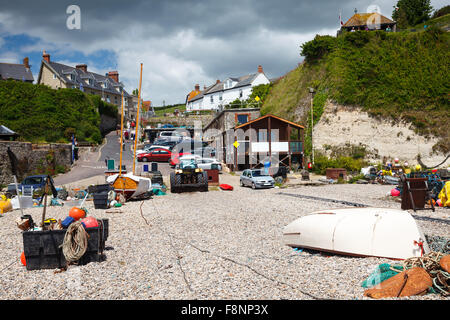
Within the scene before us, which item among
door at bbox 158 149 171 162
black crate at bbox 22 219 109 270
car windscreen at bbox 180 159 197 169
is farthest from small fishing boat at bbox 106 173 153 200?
door at bbox 158 149 171 162

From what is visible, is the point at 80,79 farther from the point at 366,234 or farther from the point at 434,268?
the point at 434,268

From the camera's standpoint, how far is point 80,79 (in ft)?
233

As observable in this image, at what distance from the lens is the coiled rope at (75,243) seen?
8.19 m

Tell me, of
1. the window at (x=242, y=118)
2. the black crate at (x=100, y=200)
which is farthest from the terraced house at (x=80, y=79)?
the black crate at (x=100, y=200)

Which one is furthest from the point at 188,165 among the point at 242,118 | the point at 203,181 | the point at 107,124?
the point at 107,124

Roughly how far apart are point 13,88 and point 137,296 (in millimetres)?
47922

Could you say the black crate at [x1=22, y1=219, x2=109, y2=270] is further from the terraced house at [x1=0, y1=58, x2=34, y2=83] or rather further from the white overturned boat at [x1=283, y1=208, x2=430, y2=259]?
the terraced house at [x1=0, y1=58, x2=34, y2=83]

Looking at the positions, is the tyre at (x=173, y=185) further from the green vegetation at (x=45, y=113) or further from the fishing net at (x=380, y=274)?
the green vegetation at (x=45, y=113)

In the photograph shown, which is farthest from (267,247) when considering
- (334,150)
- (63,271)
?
(334,150)

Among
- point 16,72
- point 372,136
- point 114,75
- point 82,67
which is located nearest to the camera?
point 372,136

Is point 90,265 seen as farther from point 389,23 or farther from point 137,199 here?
point 389,23

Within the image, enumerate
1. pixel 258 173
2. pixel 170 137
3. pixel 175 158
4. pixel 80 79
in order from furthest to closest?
pixel 80 79 < pixel 170 137 < pixel 175 158 < pixel 258 173

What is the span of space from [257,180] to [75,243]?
701 inches
